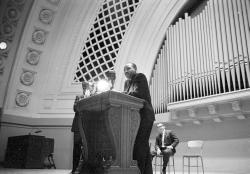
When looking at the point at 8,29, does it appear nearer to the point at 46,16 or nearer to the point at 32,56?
the point at 32,56

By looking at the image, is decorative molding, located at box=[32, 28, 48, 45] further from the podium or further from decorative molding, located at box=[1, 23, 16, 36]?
the podium

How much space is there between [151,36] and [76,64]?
2.13m

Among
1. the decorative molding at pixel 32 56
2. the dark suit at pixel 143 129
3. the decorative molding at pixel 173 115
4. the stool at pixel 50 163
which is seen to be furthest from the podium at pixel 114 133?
the decorative molding at pixel 32 56

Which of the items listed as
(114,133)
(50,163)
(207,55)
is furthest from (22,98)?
(114,133)

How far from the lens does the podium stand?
2.64 metres

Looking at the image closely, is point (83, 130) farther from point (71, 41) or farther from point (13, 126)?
point (71, 41)

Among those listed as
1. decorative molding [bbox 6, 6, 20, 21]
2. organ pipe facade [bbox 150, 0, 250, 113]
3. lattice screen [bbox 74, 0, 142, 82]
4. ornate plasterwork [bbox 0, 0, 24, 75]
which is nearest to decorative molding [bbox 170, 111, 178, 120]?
organ pipe facade [bbox 150, 0, 250, 113]

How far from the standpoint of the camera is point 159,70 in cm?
750

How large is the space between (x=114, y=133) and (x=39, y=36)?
18.4ft

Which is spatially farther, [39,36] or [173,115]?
[39,36]

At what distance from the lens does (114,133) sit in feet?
8.82

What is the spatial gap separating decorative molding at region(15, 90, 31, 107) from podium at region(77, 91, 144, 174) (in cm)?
460

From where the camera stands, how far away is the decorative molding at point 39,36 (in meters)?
7.47

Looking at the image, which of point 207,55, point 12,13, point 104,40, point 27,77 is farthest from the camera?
point 104,40
